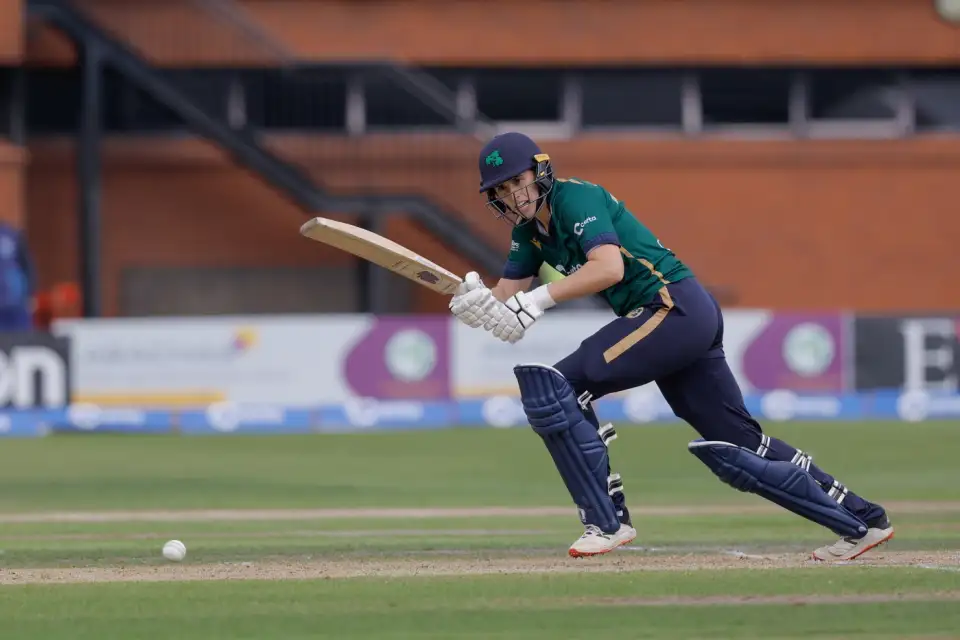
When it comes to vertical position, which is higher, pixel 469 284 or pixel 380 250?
pixel 380 250

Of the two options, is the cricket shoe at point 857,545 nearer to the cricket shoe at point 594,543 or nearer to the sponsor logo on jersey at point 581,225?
the cricket shoe at point 594,543

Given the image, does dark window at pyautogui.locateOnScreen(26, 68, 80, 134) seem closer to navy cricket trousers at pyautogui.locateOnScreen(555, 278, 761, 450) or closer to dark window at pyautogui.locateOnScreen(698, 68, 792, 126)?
dark window at pyautogui.locateOnScreen(698, 68, 792, 126)

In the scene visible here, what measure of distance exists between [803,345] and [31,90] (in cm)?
1272

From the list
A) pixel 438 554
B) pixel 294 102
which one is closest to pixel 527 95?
pixel 294 102

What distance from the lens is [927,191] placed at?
27.8 meters

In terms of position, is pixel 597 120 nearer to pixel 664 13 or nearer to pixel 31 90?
pixel 664 13

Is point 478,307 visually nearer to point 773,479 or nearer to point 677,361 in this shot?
point 677,361

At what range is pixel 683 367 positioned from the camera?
7.25 meters

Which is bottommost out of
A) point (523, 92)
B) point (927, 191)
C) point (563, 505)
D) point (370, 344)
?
point (563, 505)

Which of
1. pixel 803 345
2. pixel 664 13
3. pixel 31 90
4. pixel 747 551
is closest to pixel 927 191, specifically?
pixel 664 13

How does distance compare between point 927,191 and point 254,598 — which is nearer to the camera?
point 254,598

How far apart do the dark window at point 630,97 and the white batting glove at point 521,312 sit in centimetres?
2096

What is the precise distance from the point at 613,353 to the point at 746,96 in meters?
21.5

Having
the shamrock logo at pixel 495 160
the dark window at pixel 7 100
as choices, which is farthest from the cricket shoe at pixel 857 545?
the dark window at pixel 7 100
